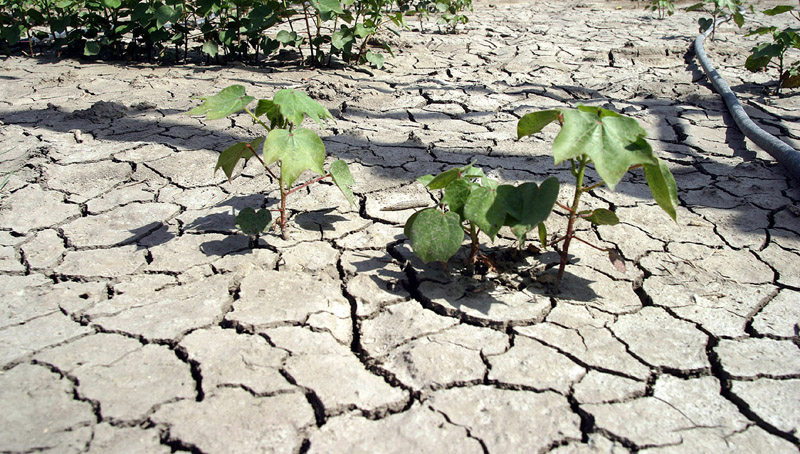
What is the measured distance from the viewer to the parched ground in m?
1.64

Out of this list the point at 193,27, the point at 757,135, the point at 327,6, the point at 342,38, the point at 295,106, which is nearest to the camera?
the point at 295,106

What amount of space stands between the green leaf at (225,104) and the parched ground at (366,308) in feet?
1.91

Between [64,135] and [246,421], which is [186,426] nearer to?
[246,421]

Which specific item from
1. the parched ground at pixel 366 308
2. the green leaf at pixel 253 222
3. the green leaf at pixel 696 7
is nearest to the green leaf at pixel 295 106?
the green leaf at pixel 253 222

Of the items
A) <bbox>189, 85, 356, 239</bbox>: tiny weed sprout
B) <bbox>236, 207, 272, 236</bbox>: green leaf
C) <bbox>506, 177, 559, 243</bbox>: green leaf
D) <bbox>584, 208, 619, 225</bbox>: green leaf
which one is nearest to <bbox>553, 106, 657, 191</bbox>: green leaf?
<bbox>506, 177, 559, 243</bbox>: green leaf

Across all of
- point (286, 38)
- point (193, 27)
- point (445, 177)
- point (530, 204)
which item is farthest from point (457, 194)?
point (193, 27)

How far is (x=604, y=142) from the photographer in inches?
72.9

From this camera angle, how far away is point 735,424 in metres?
1.68

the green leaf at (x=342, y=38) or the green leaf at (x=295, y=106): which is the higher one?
the green leaf at (x=295, y=106)

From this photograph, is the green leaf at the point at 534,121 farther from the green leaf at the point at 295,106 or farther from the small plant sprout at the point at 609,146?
the green leaf at the point at 295,106

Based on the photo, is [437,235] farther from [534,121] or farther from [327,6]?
[327,6]

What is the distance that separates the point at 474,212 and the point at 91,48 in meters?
4.44

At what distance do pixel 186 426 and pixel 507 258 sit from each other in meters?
1.38

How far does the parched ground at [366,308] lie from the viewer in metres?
1.64
